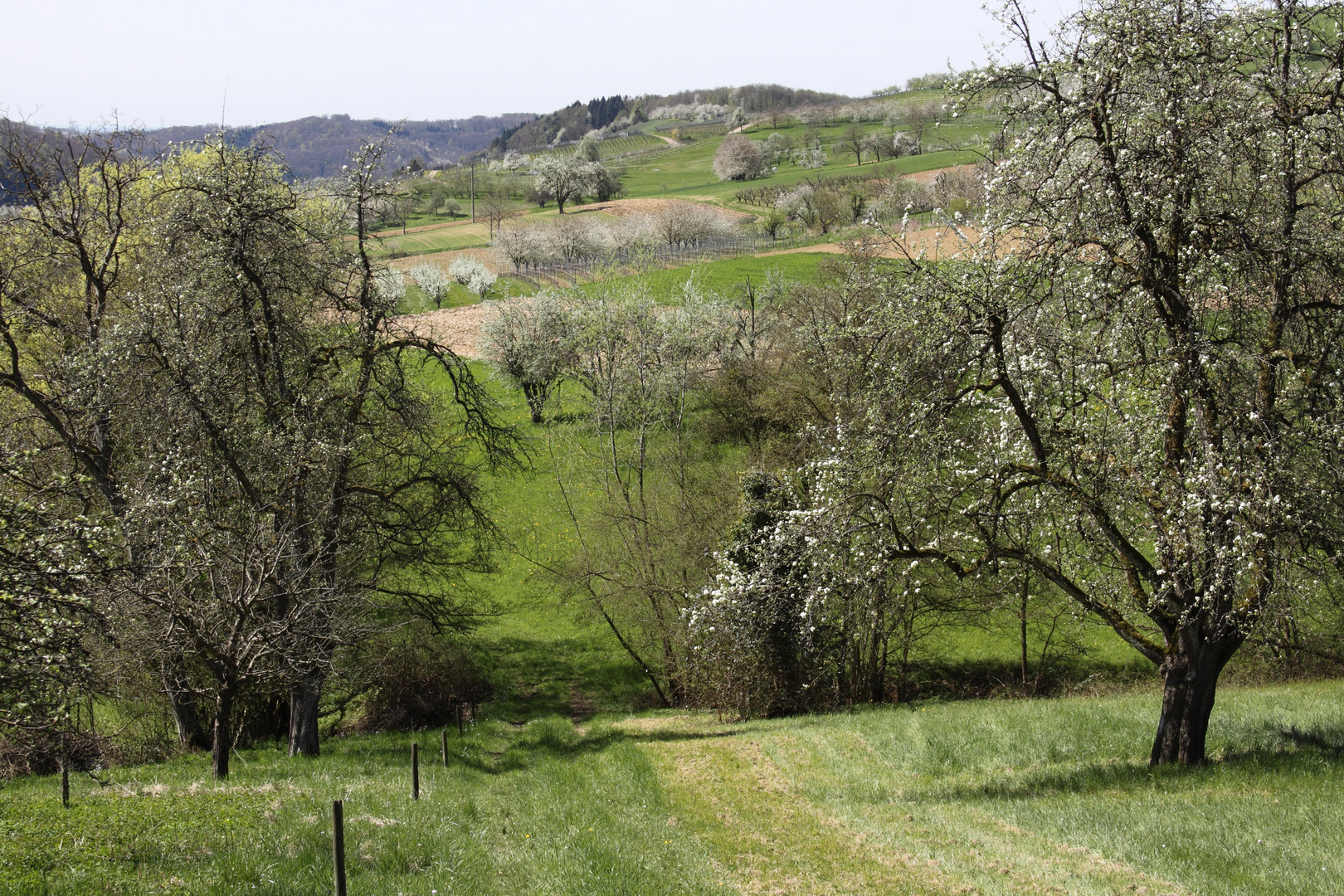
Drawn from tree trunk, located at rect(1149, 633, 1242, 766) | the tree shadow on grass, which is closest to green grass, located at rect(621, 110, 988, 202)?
the tree shadow on grass

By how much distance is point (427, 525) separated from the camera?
1897 centimetres

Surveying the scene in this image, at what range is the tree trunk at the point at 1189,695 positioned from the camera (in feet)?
36.6

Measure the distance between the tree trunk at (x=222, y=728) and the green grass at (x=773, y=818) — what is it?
11.5 inches

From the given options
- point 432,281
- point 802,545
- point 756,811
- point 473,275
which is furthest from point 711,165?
point 756,811

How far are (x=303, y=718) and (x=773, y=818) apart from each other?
9.59m

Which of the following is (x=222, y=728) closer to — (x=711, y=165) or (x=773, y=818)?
(x=773, y=818)

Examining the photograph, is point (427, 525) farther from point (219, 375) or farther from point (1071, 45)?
point (1071, 45)

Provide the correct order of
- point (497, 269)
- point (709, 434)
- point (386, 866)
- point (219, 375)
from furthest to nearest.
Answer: point (497, 269), point (709, 434), point (219, 375), point (386, 866)

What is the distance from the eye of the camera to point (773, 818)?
12.2 metres


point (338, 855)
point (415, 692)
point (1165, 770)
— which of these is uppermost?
point (338, 855)

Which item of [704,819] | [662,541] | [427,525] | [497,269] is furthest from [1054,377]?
[497,269]

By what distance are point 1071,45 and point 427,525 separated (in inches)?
582

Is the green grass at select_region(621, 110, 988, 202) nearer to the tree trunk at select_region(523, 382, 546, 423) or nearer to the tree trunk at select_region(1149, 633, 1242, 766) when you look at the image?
the tree trunk at select_region(523, 382, 546, 423)

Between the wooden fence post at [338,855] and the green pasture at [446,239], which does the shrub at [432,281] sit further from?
the wooden fence post at [338,855]
